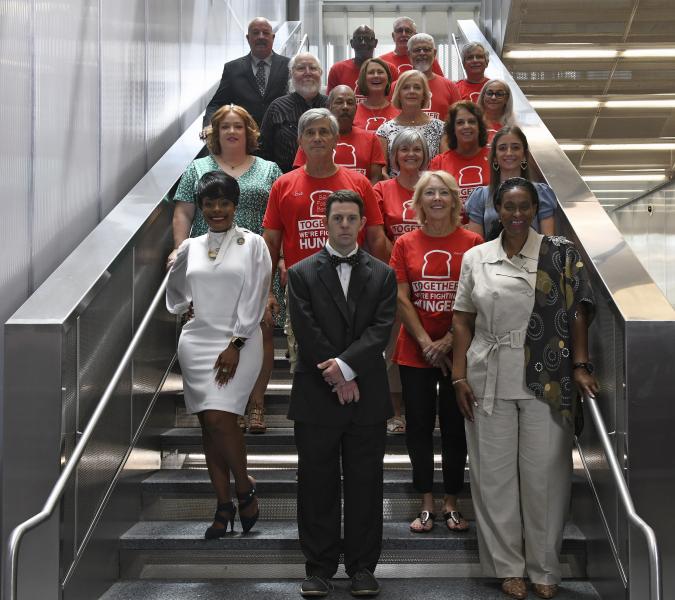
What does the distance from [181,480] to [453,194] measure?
6.24 ft

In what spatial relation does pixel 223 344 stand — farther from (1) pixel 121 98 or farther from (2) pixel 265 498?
(1) pixel 121 98

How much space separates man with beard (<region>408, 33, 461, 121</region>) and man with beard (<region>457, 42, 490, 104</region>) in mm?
306

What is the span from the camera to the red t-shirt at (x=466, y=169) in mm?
6039

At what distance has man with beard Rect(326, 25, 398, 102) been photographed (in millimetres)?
8406

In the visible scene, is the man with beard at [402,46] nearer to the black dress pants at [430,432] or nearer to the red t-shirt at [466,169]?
the red t-shirt at [466,169]

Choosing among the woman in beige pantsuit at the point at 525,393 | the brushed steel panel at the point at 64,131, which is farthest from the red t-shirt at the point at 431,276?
the brushed steel panel at the point at 64,131

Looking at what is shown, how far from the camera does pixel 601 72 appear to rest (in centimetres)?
1107

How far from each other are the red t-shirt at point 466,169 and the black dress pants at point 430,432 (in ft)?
5.72

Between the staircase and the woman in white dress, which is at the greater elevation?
the woman in white dress

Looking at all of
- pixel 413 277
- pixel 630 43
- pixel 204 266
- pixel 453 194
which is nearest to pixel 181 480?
pixel 204 266

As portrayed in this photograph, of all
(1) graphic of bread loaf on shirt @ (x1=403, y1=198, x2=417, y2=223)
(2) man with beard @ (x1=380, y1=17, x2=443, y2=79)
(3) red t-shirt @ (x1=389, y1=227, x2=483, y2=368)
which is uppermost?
(2) man with beard @ (x1=380, y1=17, x2=443, y2=79)

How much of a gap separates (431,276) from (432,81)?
11.7ft

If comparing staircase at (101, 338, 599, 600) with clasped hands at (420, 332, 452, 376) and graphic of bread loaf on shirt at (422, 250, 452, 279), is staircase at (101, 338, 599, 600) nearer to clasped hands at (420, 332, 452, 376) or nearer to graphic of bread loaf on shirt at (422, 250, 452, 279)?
clasped hands at (420, 332, 452, 376)

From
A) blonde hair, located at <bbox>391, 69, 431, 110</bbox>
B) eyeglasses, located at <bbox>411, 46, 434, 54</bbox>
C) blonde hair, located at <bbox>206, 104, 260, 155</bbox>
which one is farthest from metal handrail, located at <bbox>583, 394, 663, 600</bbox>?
eyeglasses, located at <bbox>411, 46, 434, 54</bbox>
